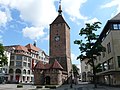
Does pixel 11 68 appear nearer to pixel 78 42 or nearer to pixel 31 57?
pixel 31 57

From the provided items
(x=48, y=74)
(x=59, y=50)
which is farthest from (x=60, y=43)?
(x=48, y=74)

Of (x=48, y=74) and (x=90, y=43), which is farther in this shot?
(x=48, y=74)

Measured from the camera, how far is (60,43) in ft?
206

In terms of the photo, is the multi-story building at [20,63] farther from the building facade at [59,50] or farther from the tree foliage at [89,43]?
the tree foliage at [89,43]

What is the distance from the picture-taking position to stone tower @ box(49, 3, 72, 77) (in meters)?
60.9

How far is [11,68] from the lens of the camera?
78.6 meters

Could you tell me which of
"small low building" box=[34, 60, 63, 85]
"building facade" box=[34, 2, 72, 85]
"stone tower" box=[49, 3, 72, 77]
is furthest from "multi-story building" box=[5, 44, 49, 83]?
"stone tower" box=[49, 3, 72, 77]

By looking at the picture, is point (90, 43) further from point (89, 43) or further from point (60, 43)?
point (60, 43)

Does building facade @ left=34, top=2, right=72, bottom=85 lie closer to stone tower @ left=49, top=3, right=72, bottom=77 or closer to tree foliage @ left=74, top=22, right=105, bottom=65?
stone tower @ left=49, top=3, right=72, bottom=77

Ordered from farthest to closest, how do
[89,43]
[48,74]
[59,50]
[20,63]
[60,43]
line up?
[20,63] → [60,43] → [59,50] → [48,74] → [89,43]

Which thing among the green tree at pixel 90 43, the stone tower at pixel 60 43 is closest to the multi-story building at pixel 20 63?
the stone tower at pixel 60 43

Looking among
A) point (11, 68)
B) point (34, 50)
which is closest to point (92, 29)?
point (11, 68)

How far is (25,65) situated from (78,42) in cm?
4888

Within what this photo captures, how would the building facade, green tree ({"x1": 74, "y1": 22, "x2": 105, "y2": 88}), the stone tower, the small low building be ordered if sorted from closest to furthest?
green tree ({"x1": 74, "y1": 22, "x2": 105, "y2": 88}) < the small low building < the building facade < the stone tower
